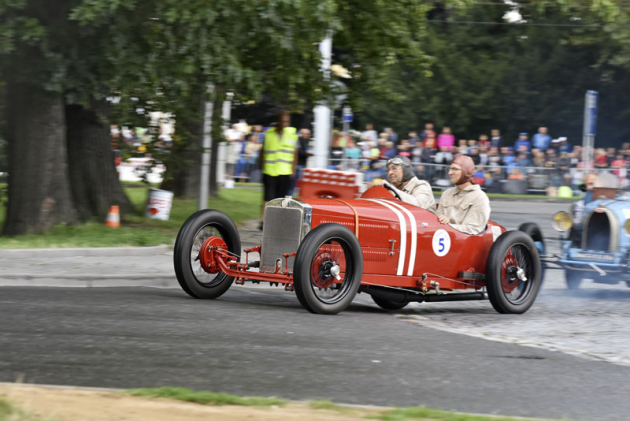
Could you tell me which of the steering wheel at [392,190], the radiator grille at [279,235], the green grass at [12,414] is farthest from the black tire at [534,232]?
the green grass at [12,414]

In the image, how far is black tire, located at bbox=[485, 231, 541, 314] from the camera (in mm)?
9633

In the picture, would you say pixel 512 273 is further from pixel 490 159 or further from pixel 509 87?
pixel 509 87

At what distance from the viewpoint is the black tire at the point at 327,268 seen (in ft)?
27.7

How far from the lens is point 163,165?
16.4 m

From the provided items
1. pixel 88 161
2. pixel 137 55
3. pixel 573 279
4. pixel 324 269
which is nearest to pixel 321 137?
pixel 88 161

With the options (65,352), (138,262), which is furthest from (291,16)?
(65,352)

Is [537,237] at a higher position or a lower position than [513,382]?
higher

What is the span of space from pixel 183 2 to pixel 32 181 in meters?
3.53

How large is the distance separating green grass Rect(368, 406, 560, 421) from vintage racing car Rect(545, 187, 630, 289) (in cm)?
654

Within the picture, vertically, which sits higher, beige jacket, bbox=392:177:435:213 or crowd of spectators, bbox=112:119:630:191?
crowd of spectators, bbox=112:119:630:191

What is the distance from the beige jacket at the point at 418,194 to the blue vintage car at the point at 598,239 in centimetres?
237

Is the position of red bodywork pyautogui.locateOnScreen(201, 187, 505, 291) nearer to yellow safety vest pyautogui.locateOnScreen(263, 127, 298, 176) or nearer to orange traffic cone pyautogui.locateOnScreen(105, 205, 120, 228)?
yellow safety vest pyautogui.locateOnScreen(263, 127, 298, 176)

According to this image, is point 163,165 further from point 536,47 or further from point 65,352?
point 536,47

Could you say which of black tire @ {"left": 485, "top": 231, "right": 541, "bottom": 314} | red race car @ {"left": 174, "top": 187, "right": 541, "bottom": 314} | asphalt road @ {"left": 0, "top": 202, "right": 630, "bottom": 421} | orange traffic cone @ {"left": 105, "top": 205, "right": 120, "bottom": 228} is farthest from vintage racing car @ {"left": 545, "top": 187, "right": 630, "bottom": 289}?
orange traffic cone @ {"left": 105, "top": 205, "right": 120, "bottom": 228}
